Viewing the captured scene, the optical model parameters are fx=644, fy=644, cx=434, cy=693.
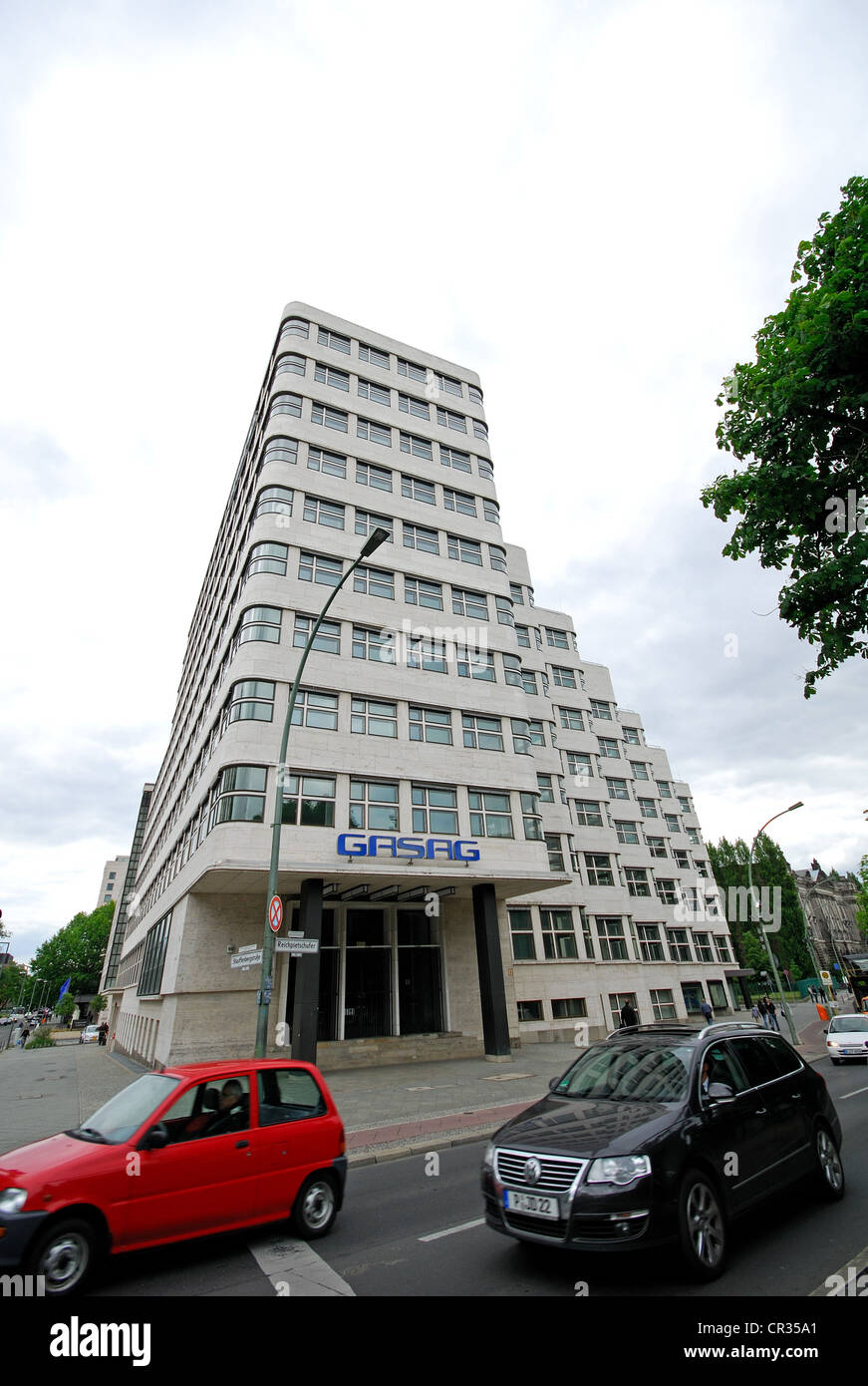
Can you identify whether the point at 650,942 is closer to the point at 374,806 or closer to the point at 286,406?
the point at 374,806

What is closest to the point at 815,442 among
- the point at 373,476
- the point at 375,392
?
the point at 373,476

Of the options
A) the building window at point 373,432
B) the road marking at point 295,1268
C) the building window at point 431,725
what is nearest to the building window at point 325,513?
the building window at point 373,432

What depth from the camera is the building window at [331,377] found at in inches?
1144

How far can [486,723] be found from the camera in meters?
25.6

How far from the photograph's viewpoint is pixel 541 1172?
476 centimetres

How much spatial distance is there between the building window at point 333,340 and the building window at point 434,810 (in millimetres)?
21217

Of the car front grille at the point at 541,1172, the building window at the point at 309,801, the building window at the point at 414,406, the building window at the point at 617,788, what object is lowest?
the car front grille at the point at 541,1172

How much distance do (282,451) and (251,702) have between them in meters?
11.3

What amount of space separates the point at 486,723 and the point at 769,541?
1491 cm

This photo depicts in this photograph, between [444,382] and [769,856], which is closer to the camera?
[444,382]

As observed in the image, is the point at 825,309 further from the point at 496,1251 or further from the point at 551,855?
the point at 551,855

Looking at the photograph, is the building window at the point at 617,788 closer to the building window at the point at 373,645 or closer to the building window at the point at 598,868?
the building window at the point at 598,868

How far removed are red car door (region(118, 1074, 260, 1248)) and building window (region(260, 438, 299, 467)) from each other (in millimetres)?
24292
